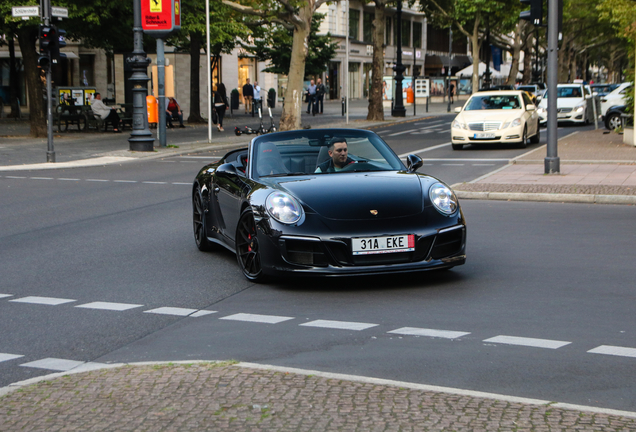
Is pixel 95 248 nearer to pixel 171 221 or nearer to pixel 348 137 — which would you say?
pixel 171 221

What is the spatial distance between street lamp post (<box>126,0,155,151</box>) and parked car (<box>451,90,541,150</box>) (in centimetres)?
851

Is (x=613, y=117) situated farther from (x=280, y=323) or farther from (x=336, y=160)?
(x=280, y=323)

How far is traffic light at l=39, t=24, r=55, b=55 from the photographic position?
70.5ft

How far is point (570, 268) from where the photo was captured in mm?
→ 8117

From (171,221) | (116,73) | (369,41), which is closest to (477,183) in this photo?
(171,221)

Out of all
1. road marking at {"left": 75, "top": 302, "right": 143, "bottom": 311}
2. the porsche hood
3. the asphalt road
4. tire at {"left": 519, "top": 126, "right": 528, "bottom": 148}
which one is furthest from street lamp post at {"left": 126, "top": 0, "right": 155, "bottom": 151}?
road marking at {"left": 75, "top": 302, "right": 143, "bottom": 311}

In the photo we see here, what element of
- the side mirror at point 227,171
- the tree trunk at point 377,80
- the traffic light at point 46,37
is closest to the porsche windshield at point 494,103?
the traffic light at point 46,37

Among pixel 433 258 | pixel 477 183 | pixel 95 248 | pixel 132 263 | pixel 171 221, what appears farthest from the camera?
pixel 477 183

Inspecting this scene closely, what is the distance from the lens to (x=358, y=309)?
656cm

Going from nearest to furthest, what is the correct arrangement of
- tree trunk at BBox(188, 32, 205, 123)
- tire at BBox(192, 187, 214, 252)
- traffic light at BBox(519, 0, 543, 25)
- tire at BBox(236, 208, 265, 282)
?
tire at BBox(236, 208, 265, 282), tire at BBox(192, 187, 214, 252), traffic light at BBox(519, 0, 543, 25), tree trunk at BBox(188, 32, 205, 123)

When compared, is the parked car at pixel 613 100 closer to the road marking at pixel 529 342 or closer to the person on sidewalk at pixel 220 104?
the person on sidewalk at pixel 220 104

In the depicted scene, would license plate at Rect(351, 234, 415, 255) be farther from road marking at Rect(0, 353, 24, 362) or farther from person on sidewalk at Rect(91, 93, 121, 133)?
person on sidewalk at Rect(91, 93, 121, 133)

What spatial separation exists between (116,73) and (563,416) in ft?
167

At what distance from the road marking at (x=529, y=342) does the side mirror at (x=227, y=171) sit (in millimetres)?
3507
